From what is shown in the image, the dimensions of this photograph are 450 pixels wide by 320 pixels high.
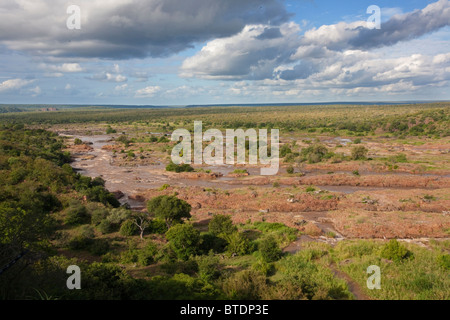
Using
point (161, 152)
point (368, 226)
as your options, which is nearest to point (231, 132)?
point (161, 152)

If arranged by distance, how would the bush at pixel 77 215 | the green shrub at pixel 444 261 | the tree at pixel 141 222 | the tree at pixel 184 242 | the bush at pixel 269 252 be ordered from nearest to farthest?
the green shrub at pixel 444 261 < the bush at pixel 269 252 < the tree at pixel 184 242 < the tree at pixel 141 222 < the bush at pixel 77 215

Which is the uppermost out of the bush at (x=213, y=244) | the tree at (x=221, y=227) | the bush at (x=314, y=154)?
the bush at (x=314, y=154)

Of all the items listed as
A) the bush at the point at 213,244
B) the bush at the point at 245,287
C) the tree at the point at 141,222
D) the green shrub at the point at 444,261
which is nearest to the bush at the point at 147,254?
the tree at the point at 141,222

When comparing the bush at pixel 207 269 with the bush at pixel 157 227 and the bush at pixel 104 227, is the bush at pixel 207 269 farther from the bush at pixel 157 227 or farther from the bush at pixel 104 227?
the bush at pixel 104 227

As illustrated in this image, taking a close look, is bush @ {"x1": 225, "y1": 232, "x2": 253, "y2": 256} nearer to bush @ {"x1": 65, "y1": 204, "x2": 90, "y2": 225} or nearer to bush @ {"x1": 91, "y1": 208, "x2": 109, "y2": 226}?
bush @ {"x1": 91, "y1": 208, "x2": 109, "y2": 226}

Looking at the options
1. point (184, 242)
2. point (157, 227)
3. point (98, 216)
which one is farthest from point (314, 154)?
point (98, 216)
